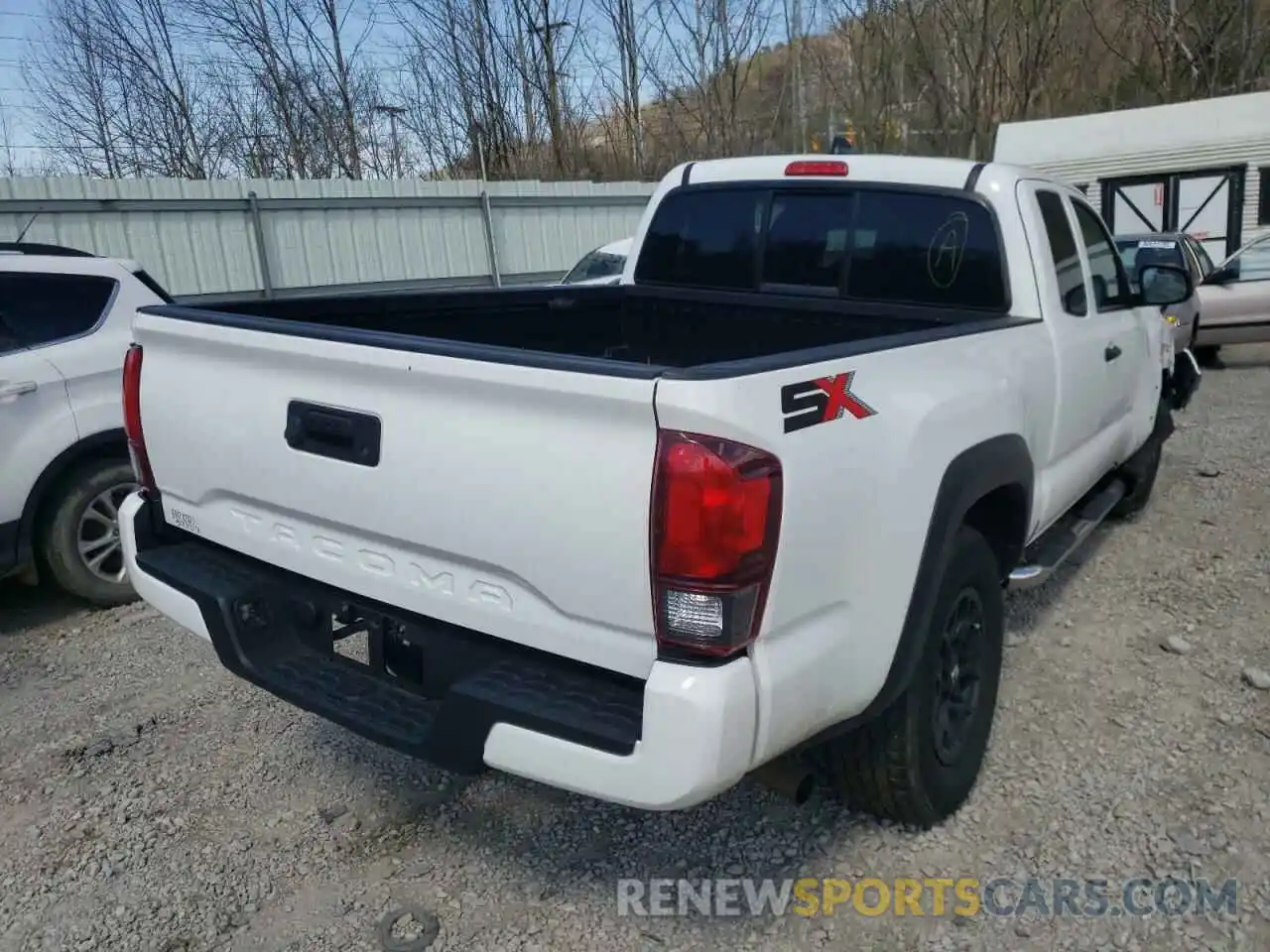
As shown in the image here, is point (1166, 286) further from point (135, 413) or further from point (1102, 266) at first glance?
point (135, 413)

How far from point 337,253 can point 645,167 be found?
42.9ft

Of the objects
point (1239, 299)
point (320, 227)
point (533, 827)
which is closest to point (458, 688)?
point (533, 827)

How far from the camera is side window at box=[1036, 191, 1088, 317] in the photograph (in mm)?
3949

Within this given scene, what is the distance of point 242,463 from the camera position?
9.34ft

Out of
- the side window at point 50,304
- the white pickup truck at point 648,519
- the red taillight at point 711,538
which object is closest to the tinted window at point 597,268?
the side window at point 50,304

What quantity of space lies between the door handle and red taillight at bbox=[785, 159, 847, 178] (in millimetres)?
3583

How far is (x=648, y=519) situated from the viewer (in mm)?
2076

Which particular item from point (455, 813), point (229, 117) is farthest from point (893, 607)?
point (229, 117)

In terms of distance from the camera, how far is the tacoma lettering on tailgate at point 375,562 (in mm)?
2393

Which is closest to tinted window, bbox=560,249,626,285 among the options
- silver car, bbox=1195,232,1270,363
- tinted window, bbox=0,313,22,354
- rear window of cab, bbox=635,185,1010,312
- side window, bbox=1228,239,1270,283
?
silver car, bbox=1195,232,1270,363

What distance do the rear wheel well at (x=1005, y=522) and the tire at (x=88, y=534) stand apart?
4027 millimetres

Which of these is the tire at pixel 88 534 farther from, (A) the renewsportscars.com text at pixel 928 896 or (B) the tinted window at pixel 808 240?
(A) the renewsportscars.com text at pixel 928 896

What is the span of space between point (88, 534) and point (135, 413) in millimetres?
2307

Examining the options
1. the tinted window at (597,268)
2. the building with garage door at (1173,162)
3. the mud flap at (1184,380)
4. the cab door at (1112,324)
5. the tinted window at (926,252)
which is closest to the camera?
the tinted window at (926,252)
